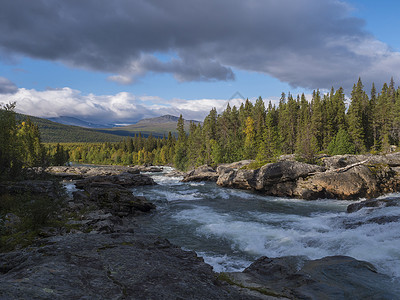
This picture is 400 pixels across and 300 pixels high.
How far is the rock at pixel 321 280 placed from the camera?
769cm

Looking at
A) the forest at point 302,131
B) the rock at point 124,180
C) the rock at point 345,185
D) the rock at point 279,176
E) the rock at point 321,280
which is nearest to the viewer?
the rock at point 321,280

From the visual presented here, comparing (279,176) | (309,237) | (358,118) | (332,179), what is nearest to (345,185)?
(332,179)

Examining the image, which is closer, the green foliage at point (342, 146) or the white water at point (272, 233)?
the white water at point (272, 233)

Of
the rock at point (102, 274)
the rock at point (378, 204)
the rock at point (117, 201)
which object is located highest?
the rock at point (102, 274)

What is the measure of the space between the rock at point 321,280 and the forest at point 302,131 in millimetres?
46246

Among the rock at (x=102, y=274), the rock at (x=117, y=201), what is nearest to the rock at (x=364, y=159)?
the rock at (x=117, y=201)

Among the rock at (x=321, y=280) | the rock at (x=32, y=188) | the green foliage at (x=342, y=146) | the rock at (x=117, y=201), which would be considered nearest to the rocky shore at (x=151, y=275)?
Answer: the rock at (x=321, y=280)

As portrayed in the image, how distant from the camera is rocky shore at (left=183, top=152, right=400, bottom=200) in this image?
109 ft

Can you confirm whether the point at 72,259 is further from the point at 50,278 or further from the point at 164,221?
the point at 164,221

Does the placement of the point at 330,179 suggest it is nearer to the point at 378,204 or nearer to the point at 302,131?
the point at 378,204

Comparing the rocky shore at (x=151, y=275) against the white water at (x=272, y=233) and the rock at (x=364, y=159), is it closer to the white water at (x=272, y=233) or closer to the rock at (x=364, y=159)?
the white water at (x=272, y=233)

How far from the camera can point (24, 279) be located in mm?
5320

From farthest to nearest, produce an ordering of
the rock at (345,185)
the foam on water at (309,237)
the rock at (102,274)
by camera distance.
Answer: the rock at (345,185) → the foam on water at (309,237) → the rock at (102,274)

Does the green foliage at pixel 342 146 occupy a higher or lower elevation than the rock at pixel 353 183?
higher
